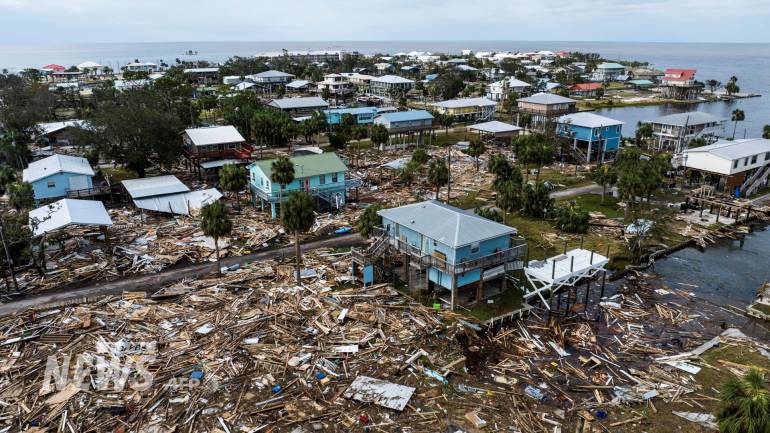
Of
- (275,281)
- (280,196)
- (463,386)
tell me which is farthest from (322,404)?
(280,196)

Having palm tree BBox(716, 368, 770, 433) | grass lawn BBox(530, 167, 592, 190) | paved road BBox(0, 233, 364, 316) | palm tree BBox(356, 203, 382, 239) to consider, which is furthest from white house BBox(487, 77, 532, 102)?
palm tree BBox(716, 368, 770, 433)

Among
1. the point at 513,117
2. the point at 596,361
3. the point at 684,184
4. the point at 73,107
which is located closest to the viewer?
the point at 596,361

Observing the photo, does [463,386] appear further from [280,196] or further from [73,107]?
[73,107]

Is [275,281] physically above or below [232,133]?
below

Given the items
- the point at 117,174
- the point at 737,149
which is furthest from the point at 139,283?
the point at 737,149

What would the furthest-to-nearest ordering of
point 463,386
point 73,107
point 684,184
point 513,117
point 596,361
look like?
point 73,107 < point 513,117 < point 684,184 < point 596,361 < point 463,386

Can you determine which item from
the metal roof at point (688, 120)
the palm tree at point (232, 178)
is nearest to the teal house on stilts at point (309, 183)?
the palm tree at point (232, 178)

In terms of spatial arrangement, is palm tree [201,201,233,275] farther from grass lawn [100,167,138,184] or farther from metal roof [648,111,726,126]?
metal roof [648,111,726,126]
